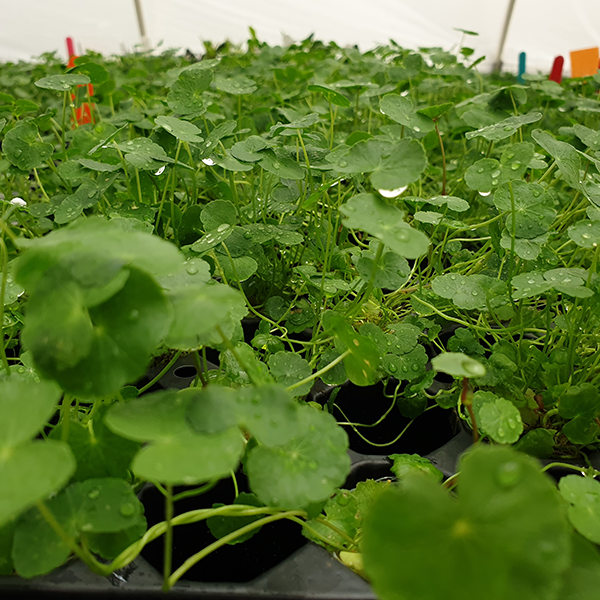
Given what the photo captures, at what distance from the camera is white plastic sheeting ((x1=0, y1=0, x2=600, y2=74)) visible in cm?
443

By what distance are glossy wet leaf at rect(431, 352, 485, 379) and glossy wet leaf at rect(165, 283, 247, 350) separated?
211 millimetres

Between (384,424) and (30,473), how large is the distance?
2.02 ft

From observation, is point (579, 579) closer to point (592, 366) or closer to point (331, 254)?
point (592, 366)

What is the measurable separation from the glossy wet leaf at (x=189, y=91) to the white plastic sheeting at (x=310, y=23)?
4254mm

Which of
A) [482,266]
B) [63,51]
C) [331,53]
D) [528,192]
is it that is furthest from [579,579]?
[63,51]

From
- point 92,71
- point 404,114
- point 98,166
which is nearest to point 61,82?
point 92,71

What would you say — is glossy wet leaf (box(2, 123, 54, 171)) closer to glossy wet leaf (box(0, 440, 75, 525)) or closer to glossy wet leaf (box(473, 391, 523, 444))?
glossy wet leaf (box(0, 440, 75, 525))

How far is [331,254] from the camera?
2.81ft

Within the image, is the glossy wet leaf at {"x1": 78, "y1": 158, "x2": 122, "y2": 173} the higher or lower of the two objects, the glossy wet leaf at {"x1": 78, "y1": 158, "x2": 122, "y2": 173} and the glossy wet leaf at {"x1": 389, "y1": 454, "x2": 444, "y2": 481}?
the higher

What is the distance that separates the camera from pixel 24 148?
2.94ft

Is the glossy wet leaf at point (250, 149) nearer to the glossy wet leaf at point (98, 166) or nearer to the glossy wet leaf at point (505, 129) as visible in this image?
the glossy wet leaf at point (98, 166)

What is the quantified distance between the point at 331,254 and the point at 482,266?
0.40m

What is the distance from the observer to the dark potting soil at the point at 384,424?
783 mm

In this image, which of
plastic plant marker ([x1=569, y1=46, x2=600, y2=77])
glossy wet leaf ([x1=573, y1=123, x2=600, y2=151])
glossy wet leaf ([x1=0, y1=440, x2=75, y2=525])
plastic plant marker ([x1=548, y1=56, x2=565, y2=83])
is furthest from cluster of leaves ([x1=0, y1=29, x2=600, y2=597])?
plastic plant marker ([x1=548, y1=56, x2=565, y2=83])
